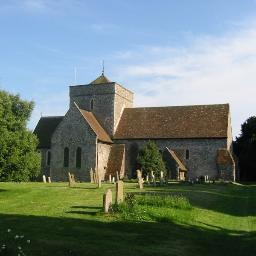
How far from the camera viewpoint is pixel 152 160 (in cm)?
4950

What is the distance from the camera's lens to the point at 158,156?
49938 mm

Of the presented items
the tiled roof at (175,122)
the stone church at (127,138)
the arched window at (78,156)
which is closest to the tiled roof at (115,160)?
the stone church at (127,138)

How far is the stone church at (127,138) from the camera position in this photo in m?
51.7

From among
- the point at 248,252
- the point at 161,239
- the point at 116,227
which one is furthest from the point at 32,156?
the point at 248,252

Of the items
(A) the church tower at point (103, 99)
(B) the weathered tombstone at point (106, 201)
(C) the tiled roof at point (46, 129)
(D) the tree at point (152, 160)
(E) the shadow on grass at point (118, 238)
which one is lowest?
(E) the shadow on grass at point (118, 238)

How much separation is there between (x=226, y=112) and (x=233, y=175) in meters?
8.09

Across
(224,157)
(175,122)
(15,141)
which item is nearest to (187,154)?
(224,157)

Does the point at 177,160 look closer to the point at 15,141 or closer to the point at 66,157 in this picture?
the point at 66,157

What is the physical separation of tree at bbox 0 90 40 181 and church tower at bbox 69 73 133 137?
26.3m

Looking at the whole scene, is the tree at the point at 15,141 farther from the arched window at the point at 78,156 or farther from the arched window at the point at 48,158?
the arched window at the point at 48,158

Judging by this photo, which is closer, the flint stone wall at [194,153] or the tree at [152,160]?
the tree at [152,160]

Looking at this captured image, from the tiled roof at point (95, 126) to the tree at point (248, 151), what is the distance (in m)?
18.6

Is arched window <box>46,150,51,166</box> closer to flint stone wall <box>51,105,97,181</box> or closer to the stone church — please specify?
the stone church

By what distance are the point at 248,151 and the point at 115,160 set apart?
1849 centimetres
